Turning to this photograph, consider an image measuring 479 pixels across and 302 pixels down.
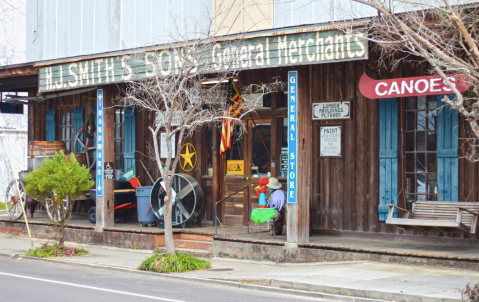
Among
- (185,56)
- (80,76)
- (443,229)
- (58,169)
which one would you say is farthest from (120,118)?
(443,229)

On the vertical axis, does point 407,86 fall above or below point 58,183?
above

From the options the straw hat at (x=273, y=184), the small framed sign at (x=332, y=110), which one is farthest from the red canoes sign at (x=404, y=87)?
the straw hat at (x=273, y=184)

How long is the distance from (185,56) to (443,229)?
240 inches

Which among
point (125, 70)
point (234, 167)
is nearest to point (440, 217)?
point (234, 167)

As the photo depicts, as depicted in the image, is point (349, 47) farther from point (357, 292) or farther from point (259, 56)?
Result: point (357, 292)

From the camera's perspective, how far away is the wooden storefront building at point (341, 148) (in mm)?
13883

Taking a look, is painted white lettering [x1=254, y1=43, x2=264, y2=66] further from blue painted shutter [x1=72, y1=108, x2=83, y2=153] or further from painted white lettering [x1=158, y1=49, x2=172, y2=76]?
blue painted shutter [x1=72, y1=108, x2=83, y2=153]

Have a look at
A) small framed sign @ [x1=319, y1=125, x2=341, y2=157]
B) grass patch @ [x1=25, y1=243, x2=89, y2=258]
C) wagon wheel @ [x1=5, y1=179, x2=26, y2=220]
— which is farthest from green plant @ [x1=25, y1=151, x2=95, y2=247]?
small framed sign @ [x1=319, y1=125, x2=341, y2=157]

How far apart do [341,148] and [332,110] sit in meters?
0.88

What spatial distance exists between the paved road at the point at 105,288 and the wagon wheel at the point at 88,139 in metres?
7.14

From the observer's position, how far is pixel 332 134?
51.6 feet

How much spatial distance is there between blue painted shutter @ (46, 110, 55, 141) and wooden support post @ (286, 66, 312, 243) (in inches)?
420

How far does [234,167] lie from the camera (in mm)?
17812

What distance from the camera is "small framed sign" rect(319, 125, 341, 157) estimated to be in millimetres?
15626
